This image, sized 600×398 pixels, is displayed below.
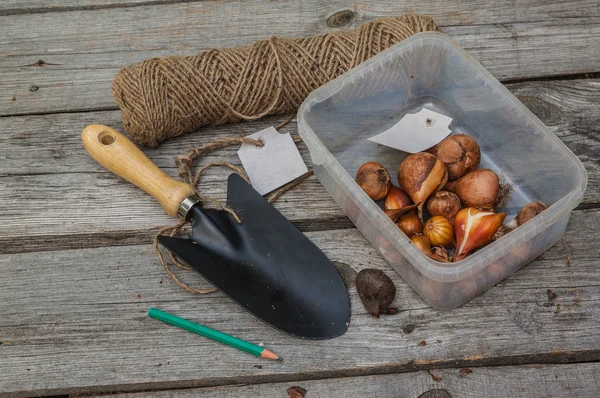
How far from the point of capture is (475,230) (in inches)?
43.2

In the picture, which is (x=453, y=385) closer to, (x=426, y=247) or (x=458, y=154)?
(x=426, y=247)

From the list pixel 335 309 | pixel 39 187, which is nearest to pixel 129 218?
pixel 39 187

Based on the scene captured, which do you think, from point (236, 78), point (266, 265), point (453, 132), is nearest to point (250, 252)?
point (266, 265)

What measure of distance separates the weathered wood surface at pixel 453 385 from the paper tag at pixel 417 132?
1.39 ft

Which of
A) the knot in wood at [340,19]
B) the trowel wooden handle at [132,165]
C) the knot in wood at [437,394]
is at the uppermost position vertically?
the knot in wood at [340,19]

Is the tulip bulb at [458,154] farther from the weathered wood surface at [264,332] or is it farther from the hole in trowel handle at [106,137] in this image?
the hole in trowel handle at [106,137]

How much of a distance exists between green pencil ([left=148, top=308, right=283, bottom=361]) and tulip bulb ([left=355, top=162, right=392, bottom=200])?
0.33 meters

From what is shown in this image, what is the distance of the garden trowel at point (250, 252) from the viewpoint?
3.70 feet

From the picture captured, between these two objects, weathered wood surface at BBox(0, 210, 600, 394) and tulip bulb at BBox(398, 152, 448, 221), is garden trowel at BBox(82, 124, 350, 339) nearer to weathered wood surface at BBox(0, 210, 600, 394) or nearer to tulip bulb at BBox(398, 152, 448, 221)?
weathered wood surface at BBox(0, 210, 600, 394)

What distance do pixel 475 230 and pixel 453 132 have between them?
1.05 feet

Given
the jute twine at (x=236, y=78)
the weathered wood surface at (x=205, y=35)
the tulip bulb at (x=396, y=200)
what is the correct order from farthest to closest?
the weathered wood surface at (x=205, y=35)
the jute twine at (x=236, y=78)
the tulip bulb at (x=396, y=200)

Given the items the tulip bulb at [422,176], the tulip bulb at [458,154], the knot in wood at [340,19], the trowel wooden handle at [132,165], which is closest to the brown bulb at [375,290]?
the tulip bulb at [422,176]

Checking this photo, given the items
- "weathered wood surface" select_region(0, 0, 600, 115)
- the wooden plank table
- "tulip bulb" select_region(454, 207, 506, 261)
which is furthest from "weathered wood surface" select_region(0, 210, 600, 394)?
"weathered wood surface" select_region(0, 0, 600, 115)

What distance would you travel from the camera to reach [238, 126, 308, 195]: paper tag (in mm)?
1312
